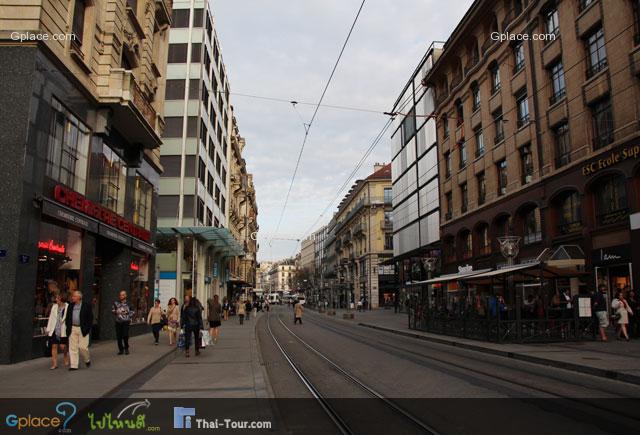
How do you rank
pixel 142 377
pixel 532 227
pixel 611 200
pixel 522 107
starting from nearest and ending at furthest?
pixel 142 377
pixel 611 200
pixel 532 227
pixel 522 107

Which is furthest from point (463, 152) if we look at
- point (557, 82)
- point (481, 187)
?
point (557, 82)

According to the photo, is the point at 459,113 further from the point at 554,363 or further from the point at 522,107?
the point at 554,363

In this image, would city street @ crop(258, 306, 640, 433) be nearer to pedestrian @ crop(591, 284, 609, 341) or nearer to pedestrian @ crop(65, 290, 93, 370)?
pedestrian @ crop(65, 290, 93, 370)

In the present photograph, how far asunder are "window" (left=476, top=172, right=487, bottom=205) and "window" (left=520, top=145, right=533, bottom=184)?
4.55 m

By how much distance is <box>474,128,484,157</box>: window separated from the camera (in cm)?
3375

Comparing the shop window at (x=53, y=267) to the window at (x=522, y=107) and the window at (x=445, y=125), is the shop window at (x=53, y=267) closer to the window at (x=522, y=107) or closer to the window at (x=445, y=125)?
the window at (x=522, y=107)

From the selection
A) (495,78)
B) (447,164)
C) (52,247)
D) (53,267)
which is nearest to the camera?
(52,247)

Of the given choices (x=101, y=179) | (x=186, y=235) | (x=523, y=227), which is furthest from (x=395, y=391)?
(x=186, y=235)

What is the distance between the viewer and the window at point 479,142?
33750mm

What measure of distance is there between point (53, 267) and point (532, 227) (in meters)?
23.1

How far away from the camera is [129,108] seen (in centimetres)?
1734

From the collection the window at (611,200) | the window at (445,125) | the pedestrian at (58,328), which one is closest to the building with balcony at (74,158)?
the pedestrian at (58,328)

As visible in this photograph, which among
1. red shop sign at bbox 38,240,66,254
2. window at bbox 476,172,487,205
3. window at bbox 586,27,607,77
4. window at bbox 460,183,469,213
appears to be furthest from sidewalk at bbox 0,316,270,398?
window at bbox 460,183,469,213

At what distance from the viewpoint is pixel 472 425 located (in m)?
6.58
